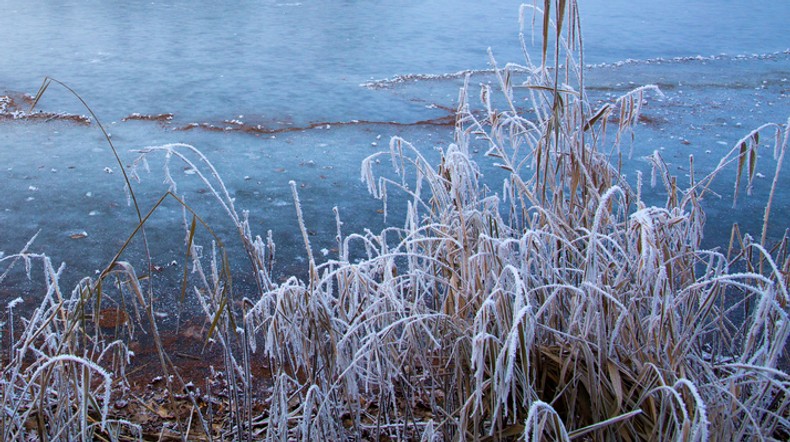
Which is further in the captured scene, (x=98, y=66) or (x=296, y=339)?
(x=98, y=66)

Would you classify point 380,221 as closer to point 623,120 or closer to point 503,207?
point 503,207

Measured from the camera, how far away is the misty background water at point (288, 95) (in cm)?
238

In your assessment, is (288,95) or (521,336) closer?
(521,336)

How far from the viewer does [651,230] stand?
91 centimetres

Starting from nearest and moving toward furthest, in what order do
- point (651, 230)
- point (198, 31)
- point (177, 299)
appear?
point (651, 230)
point (177, 299)
point (198, 31)

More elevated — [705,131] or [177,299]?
[705,131]

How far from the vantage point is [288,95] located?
3.69 meters

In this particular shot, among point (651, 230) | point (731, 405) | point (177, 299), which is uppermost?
point (651, 230)

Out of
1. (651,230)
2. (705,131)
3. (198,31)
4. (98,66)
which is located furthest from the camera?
(198,31)

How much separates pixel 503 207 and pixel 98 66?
2844mm

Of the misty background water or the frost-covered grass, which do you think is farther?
the misty background water

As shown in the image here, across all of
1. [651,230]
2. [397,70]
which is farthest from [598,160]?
[397,70]

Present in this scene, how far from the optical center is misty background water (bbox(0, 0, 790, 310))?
2381 millimetres

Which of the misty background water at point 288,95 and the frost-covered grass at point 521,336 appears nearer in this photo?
the frost-covered grass at point 521,336
